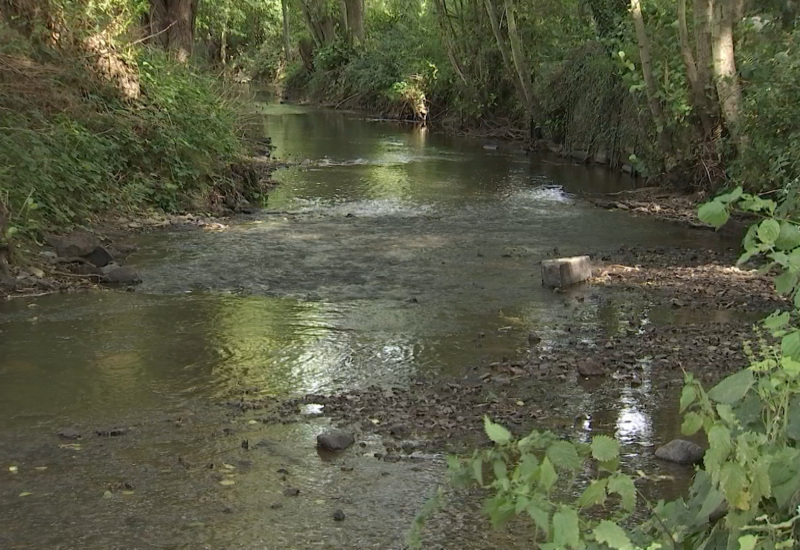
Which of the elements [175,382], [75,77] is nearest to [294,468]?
[175,382]

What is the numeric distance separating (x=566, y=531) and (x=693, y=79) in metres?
13.2

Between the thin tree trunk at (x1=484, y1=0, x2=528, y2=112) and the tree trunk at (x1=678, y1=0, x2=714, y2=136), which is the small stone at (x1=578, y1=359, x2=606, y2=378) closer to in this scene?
the tree trunk at (x1=678, y1=0, x2=714, y2=136)

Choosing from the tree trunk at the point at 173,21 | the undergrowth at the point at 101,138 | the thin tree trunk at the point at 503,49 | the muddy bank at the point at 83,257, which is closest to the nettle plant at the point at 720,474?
the muddy bank at the point at 83,257

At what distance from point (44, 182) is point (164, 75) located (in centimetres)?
458

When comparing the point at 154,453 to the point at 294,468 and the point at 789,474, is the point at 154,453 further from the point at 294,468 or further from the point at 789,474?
the point at 789,474

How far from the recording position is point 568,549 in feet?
9.20

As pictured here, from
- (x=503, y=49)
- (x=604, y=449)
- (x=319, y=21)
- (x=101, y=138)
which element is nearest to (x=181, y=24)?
(x=101, y=138)

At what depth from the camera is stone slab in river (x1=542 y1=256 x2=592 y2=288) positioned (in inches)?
392

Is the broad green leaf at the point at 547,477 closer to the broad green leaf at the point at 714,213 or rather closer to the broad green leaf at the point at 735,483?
the broad green leaf at the point at 735,483

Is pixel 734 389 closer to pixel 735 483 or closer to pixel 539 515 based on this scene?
pixel 735 483

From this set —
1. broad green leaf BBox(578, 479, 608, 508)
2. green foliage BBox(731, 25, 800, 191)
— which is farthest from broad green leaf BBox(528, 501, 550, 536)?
green foliage BBox(731, 25, 800, 191)

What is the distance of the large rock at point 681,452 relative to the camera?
5543 millimetres

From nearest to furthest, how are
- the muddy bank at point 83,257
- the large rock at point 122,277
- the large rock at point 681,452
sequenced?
the large rock at point 681,452 < the muddy bank at point 83,257 < the large rock at point 122,277

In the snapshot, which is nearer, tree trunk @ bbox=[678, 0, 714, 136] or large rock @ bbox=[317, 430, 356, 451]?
large rock @ bbox=[317, 430, 356, 451]
